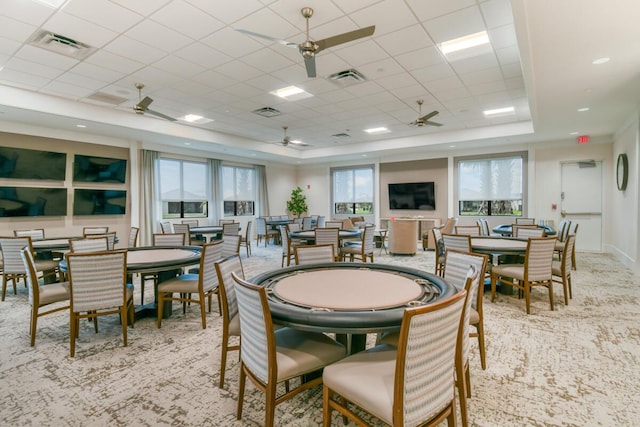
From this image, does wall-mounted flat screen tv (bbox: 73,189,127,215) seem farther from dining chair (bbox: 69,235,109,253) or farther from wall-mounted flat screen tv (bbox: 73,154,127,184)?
dining chair (bbox: 69,235,109,253)

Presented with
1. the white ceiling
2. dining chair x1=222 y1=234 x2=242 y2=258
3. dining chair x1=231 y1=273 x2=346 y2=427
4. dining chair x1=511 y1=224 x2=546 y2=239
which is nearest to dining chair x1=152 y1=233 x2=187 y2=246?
dining chair x1=222 y1=234 x2=242 y2=258

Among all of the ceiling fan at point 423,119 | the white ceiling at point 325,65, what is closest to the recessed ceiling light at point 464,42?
the white ceiling at point 325,65

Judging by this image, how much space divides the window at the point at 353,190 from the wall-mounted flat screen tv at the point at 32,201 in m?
8.48

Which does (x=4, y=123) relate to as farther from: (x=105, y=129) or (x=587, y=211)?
(x=587, y=211)

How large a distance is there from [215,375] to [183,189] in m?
8.29

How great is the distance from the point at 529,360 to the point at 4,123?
9.39 m

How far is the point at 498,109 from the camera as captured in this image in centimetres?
681

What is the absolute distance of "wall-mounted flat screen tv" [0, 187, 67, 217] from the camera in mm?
6551

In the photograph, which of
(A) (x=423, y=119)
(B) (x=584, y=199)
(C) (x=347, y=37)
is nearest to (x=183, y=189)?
(A) (x=423, y=119)

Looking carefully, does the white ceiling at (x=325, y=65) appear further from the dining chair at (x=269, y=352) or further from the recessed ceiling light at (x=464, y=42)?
the dining chair at (x=269, y=352)

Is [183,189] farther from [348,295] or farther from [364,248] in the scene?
[348,295]

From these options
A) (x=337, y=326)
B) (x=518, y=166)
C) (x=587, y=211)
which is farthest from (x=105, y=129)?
(x=587, y=211)

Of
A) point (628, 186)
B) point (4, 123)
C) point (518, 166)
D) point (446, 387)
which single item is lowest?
point (446, 387)

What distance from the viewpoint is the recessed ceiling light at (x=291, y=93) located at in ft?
18.4
